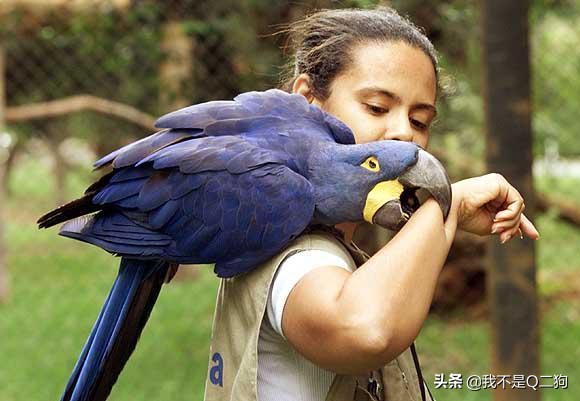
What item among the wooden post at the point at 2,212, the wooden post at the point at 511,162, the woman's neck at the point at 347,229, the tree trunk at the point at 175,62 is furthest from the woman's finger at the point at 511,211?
the wooden post at the point at 2,212

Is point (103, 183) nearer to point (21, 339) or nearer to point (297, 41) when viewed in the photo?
point (297, 41)

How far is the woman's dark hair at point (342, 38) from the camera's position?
1254mm

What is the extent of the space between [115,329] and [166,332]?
2914 millimetres

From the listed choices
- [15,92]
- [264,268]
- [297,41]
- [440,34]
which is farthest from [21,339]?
[264,268]

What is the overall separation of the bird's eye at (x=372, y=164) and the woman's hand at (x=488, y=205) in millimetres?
104

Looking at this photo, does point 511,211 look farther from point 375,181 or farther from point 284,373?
point 284,373

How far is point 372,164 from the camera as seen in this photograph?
104cm

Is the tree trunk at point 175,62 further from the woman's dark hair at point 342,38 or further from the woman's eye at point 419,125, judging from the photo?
the woman's eye at point 419,125

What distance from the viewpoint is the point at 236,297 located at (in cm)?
111

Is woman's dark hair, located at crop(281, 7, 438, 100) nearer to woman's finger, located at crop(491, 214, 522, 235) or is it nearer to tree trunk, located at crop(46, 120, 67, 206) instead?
woman's finger, located at crop(491, 214, 522, 235)

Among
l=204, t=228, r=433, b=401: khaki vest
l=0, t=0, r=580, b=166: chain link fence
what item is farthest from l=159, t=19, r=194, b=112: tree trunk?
l=204, t=228, r=433, b=401: khaki vest

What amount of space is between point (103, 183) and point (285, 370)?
340mm

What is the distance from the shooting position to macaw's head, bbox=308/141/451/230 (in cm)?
102

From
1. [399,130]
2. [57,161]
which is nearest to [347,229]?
[399,130]
